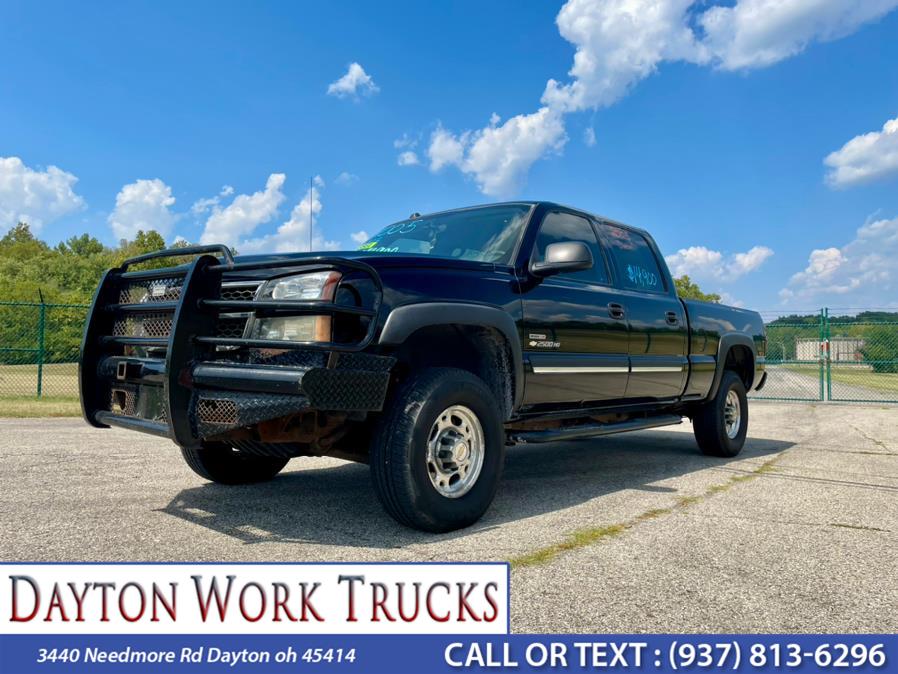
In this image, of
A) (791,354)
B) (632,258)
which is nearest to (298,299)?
(632,258)

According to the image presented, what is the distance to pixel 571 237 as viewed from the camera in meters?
5.20

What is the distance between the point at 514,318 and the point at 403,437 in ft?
3.83

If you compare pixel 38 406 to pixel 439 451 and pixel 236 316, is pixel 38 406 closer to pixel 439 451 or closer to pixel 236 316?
pixel 236 316

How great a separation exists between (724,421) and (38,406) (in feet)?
32.8

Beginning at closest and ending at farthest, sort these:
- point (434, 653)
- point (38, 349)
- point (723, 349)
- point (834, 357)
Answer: point (434, 653)
point (723, 349)
point (38, 349)
point (834, 357)

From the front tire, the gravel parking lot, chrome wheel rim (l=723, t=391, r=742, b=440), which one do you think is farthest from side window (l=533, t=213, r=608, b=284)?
chrome wheel rim (l=723, t=391, r=742, b=440)

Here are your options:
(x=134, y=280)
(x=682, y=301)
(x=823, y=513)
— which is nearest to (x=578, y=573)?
(x=823, y=513)

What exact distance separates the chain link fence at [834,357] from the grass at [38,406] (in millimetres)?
14503

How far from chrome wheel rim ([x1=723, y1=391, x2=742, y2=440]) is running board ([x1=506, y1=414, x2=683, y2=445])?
44.5 inches

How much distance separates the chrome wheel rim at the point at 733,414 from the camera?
7.05 metres

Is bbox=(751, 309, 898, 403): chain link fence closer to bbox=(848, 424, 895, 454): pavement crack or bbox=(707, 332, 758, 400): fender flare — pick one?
bbox=(848, 424, 895, 454): pavement crack

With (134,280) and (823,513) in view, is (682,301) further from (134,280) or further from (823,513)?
(134,280)

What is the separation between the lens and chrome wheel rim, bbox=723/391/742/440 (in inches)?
278

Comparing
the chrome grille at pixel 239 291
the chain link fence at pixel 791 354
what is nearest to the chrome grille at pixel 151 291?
the chrome grille at pixel 239 291
